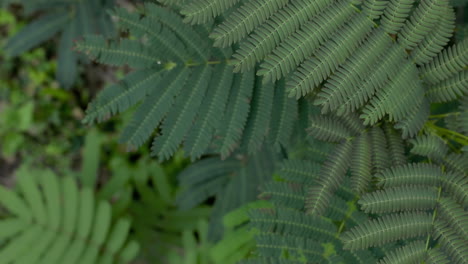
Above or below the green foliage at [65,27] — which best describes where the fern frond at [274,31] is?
below

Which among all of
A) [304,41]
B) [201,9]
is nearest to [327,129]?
[304,41]

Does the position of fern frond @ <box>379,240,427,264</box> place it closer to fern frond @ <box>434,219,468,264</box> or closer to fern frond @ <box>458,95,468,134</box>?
fern frond @ <box>434,219,468,264</box>

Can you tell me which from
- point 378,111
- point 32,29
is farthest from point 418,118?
point 32,29

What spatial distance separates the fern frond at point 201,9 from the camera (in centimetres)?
131

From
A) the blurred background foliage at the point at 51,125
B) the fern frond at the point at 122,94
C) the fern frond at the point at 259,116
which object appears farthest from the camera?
the blurred background foliage at the point at 51,125

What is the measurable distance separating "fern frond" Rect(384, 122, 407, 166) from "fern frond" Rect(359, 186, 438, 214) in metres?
0.16

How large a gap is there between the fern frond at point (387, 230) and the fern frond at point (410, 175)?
4.9 inches

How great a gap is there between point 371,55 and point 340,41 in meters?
0.13

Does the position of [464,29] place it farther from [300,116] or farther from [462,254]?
[462,254]

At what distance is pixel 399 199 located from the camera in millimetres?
1475

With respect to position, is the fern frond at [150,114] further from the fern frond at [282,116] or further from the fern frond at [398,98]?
the fern frond at [398,98]

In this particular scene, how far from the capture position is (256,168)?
8.59 ft

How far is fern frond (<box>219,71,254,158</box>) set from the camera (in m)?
1.78

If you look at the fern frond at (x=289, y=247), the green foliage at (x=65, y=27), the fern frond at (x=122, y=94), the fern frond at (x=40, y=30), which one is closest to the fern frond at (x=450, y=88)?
the fern frond at (x=289, y=247)
